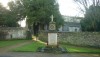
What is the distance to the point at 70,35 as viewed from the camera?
2873 cm

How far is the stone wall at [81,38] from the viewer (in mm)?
25622

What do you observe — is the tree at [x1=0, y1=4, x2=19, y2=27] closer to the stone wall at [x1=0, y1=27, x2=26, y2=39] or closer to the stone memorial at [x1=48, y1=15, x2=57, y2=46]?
the stone wall at [x1=0, y1=27, x2=26, y2=39]

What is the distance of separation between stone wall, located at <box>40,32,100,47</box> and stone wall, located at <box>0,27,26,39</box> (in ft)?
44.0

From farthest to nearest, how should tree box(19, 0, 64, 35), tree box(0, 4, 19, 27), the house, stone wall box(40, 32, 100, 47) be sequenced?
the house, tree box(0, 4, 19, 27), tree box(19, 0, 64, 35), stone wall box(40, 32, 100, 47)

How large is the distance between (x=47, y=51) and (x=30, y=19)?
78.7 ft

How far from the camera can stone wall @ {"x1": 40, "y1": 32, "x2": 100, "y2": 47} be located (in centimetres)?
2562

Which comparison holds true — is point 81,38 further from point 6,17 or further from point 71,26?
point 71,26

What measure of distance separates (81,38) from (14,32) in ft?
57.9

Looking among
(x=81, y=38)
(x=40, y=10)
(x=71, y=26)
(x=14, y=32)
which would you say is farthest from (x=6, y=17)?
(x=81, y=38)

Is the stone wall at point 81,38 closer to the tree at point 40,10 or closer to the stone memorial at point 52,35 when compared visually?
the stone memorial at point 52,35

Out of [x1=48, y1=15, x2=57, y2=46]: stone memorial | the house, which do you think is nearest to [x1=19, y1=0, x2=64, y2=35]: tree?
the house

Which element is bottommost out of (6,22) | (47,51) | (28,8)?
(47,51)

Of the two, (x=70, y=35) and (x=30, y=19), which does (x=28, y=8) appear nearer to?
(x=30, y=19)

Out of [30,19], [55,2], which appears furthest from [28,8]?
[55,2]
